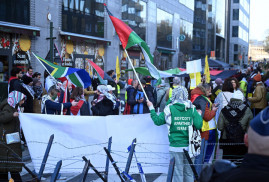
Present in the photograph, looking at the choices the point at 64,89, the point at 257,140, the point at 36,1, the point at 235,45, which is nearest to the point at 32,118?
the point at 64,89

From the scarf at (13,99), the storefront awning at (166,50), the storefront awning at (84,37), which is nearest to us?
the scarf at (13,99)

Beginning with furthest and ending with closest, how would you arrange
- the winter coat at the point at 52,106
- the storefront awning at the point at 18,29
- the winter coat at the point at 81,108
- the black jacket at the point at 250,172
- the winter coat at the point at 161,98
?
the storefront awning at the point at 18,29
the winter coat at the point at 161,98
the winter coat at the point at 81,108
the winter coat at the point at 52,106
the black jacket at the point at 250,172

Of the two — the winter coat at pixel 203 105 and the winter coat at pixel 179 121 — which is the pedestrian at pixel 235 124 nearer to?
the winter coat at pixel 203 105

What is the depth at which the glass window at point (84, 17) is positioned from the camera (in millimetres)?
22630

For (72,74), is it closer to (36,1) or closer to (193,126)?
(193,126)

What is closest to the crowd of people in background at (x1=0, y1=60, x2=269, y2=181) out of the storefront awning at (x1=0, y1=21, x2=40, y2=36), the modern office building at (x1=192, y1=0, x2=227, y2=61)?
the storefront awning at (x1=0, y1=21, x2=40, y2=36)

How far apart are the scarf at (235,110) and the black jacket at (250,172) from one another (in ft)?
14.9

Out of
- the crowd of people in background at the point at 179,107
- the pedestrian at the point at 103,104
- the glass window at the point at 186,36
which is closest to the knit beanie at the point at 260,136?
the crowd of people in background at the point at 179,107

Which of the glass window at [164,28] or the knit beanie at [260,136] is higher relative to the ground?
the glass window at [164,28]

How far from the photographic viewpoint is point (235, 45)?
9425cm

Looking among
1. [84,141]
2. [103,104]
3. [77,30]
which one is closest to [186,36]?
[77,30]

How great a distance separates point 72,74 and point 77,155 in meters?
3.36

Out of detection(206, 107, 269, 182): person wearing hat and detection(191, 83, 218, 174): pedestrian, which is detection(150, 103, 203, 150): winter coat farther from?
detection(206, 107, 269, 182): person wearing hat

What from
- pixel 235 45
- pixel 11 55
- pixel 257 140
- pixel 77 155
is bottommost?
pixel 77 155
